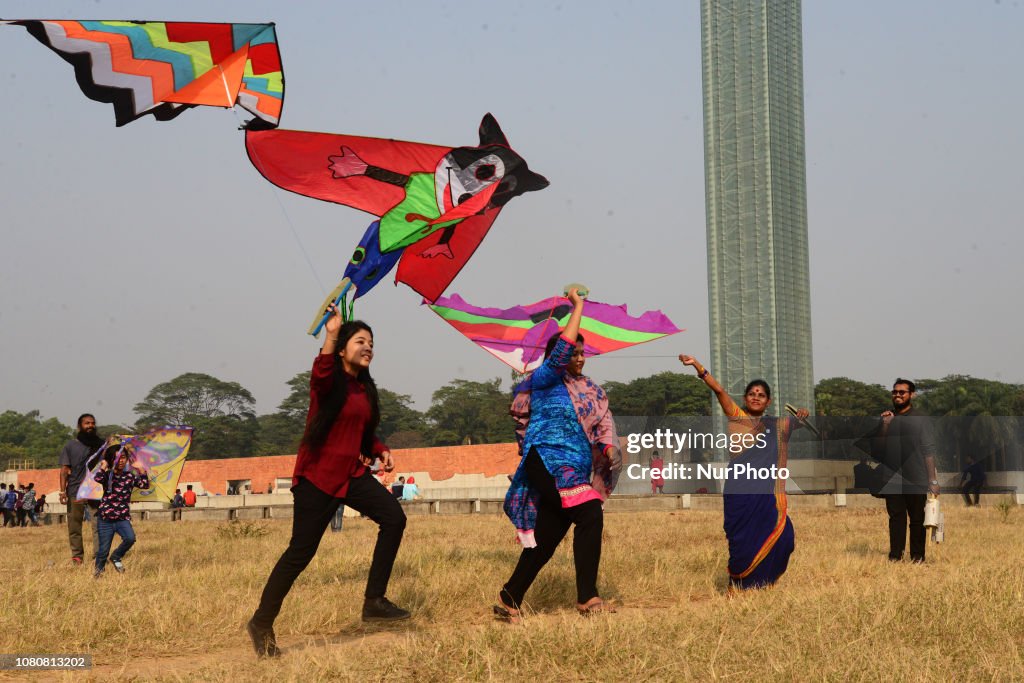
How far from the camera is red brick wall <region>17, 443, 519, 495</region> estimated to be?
56.9 meters

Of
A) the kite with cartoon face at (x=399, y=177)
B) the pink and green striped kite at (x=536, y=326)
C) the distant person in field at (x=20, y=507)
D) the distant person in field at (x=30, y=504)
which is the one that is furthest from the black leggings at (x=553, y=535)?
the distant person in field at (x=20, y=507)

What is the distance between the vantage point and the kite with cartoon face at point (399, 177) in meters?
8.27

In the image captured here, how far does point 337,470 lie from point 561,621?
1.42 metres

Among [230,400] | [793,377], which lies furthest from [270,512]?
[230,400]

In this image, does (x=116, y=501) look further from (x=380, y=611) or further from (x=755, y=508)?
(x=755, y=508)

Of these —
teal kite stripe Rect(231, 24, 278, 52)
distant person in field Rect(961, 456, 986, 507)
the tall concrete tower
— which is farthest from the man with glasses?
the tall concrete tower

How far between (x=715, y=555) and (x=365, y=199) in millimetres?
4388

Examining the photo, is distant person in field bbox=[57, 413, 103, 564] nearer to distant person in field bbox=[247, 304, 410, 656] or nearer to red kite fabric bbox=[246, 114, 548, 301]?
red kite fabric bbox=[246, 114, 548, 301]

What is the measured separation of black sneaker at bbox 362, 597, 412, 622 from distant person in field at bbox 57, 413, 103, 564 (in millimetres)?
5775

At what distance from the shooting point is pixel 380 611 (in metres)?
6.13

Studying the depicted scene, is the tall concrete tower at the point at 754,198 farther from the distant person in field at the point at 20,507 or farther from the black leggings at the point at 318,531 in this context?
the black leggings at the point at 318,531

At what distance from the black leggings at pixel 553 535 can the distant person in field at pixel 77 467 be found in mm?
6139

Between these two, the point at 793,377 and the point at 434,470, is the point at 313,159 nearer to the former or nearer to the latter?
the point at 434,470

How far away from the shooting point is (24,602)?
700cm
